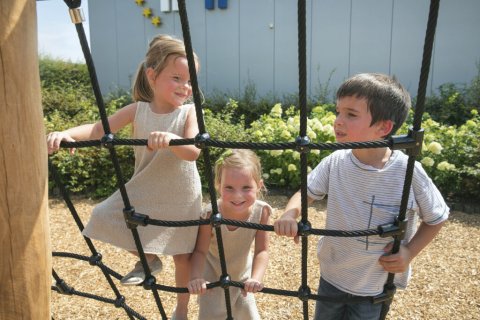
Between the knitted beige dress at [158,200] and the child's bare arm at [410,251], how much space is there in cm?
68

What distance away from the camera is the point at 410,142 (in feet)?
3.86

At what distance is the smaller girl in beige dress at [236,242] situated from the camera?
1578mm

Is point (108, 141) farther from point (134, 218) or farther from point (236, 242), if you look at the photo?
point (236, 242)

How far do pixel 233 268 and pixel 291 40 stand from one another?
19.5 feet

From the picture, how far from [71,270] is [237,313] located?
1884 millimetres

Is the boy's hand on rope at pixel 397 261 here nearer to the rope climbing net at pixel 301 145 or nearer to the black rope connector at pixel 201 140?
the rope climbing net at pixel 301 145

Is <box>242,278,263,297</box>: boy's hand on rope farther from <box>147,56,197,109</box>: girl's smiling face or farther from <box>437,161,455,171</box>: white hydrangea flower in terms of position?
<box>437,161,455,171</box>: white hydrangea flower

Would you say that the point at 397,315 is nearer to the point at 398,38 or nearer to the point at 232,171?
the point at 232,171

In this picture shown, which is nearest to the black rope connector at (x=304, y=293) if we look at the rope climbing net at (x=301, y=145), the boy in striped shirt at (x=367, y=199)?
the rope climbing net at (x=301, y=145)

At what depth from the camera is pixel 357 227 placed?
1470 mm

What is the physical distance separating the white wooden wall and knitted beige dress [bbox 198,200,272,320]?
5437 millimetres

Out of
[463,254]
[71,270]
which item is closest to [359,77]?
[463,254]

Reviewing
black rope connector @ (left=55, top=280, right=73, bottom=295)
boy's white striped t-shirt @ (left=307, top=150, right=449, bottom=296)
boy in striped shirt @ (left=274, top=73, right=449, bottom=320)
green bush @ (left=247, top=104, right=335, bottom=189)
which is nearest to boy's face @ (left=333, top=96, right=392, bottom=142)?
boy in striped shirt @ (left=274, top=73, right=449, bottom=320)

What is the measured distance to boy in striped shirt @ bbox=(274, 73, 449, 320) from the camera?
4.48ft
